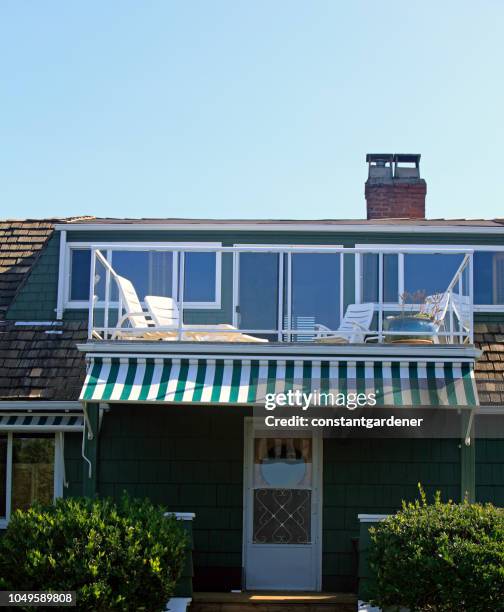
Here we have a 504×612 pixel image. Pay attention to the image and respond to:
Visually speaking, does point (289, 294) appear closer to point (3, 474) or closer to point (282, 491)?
point (282, 491)

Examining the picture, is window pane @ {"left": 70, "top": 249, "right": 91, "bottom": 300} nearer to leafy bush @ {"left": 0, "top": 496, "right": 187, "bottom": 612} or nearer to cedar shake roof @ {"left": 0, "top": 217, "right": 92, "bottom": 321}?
→ cedar shake roof @ {"left": 0, "top": 217, "right": 92, "bottom": 321}

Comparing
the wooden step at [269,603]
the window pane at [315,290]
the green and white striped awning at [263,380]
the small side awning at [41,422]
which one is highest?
the window pane at [315,290]

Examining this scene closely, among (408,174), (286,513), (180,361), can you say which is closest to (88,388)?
(180,361)

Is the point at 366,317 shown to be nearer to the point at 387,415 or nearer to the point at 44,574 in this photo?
the point at 387,415

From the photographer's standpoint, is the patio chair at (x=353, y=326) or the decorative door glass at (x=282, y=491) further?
the decorative door glass at (x=282, y=491)

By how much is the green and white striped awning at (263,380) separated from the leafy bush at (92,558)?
1.68 metres

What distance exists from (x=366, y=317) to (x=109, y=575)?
5284 millimetres

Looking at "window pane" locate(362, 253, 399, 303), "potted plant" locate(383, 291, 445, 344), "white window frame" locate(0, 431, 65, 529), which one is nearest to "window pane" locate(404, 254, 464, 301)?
"window pane" locate(362, 253, 399, 303)

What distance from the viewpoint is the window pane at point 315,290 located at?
15164mm

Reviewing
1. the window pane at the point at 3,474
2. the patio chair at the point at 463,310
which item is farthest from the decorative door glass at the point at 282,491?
the window pane at the point at 3,474

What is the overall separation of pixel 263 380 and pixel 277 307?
2.22m

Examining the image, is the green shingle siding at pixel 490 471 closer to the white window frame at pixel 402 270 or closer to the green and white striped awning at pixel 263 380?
the green and white striped awning at pixel 263 380

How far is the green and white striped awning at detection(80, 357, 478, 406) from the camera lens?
1337 centimetres

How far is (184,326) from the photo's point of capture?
566 inches
